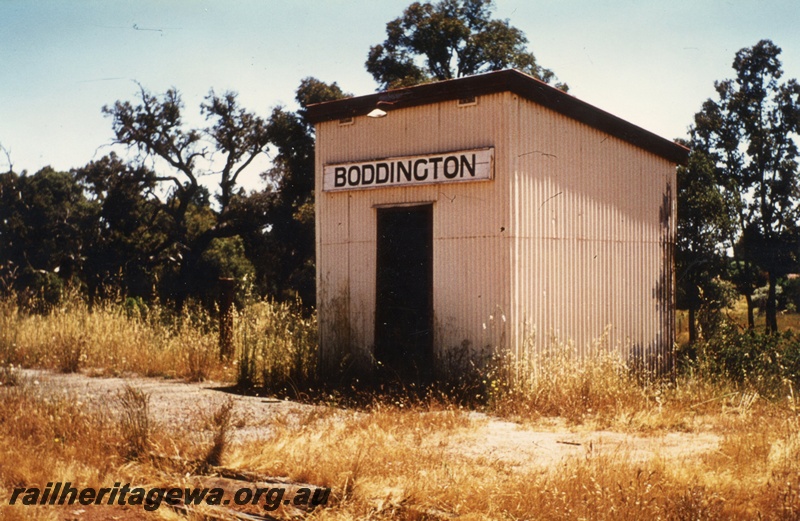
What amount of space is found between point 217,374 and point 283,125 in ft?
64.8

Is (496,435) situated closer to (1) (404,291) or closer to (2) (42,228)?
(1) (404,291)

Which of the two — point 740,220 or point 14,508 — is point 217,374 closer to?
point 14,508

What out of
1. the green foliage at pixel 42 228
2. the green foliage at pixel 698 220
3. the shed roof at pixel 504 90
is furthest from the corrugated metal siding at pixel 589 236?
the green foliage at pixel 42 228

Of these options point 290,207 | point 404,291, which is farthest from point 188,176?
point 404,291

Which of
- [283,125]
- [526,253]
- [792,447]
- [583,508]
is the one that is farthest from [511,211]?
[283,125]

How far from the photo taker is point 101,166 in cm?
3228

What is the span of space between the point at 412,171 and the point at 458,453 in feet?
16.6

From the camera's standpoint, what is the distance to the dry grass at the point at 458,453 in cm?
485

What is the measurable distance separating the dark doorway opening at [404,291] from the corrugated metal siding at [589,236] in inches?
57.3

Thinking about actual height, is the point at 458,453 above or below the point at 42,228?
below

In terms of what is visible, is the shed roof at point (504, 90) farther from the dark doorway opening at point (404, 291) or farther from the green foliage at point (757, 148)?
the green foliage at point (757, 148)

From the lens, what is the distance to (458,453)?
21.0ft

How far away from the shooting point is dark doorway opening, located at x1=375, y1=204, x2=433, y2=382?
10.4m

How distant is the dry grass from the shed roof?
3548mm
